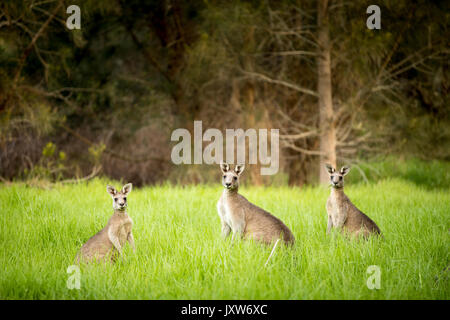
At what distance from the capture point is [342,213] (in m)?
5.52

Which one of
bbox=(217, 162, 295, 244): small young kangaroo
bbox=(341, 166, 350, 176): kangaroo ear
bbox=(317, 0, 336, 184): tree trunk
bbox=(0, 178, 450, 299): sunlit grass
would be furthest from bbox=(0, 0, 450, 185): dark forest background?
bbox=(217, 162, 295, 244): small young kangaroo

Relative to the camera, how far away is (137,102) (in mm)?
14797

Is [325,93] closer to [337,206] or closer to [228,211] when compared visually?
[337,206]

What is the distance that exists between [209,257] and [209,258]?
0.04 metres

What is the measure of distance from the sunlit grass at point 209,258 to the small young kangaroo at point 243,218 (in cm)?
19

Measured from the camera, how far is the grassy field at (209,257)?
3.85m

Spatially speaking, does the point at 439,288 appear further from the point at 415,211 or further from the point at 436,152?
the point at 436,152

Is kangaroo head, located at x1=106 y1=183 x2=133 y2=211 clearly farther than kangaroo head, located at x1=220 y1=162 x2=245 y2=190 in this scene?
No

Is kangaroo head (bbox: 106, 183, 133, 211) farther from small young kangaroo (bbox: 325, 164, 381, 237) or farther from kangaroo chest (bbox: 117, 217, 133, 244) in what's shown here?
small young kangaroo (bbox: 325, 164, 381, 237)

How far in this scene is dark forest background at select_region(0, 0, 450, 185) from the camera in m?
10.3

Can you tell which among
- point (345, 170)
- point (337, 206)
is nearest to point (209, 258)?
point (337, 206)

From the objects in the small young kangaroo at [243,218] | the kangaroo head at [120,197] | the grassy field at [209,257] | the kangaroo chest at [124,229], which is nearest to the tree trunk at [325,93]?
the grassy field at [209,257]

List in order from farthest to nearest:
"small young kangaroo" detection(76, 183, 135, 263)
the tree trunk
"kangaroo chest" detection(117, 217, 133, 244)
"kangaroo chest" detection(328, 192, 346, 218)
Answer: the tree trunk → "kangaroo chest" detection(328, 192, 346, 218) → "kangaroo chest" detection(117, 217, 133, 244) → "small young kangaroo" detection(76, 183, 135, 263)

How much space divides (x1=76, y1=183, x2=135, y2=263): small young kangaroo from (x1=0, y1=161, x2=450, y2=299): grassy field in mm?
167
